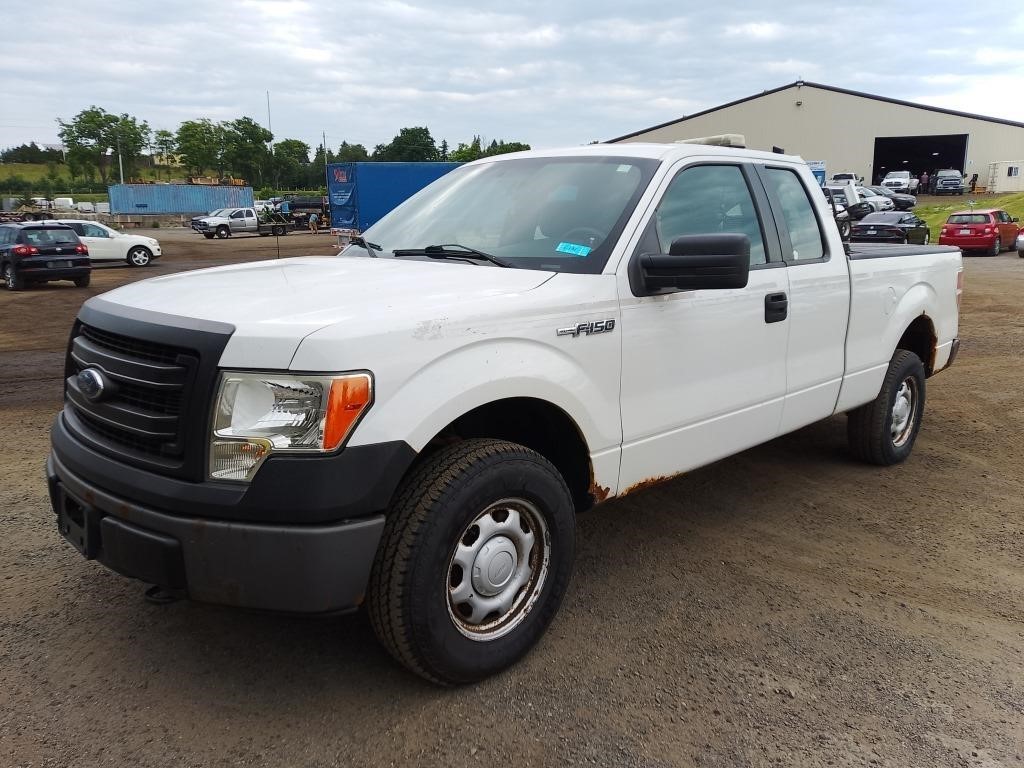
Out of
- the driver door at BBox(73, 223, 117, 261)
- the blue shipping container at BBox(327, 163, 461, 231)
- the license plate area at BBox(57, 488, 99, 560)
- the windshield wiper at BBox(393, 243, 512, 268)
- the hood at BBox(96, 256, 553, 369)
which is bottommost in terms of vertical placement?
the license plate area at BBox(57, 488, 99, 560)

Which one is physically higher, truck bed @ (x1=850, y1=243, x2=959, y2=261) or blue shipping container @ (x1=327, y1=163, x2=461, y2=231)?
blue shipping container @ (x1=327, y1=163, x2=461, y2=231)

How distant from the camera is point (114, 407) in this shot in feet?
8.63

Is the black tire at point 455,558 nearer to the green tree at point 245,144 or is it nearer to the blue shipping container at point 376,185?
the blue shipping container at point 376,185

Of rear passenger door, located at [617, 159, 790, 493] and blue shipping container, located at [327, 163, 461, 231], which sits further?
blue shipping container, located at [327, 163, 461, 231]

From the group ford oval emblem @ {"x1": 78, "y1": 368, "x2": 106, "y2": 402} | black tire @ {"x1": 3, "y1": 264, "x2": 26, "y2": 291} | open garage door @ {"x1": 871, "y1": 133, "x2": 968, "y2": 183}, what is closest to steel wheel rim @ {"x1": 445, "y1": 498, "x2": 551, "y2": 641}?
ford oval emblem @ {"x1": 78, "y1": 368, "x2": 106, "y2": 402}

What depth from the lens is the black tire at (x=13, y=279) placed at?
17391 mm

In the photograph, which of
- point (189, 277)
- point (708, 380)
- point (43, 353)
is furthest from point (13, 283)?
point (708, 380)

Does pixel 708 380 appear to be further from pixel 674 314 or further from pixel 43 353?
pixel 43 353

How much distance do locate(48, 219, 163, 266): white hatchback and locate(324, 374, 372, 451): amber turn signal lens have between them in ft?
82.1

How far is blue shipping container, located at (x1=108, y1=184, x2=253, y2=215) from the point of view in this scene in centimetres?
5372

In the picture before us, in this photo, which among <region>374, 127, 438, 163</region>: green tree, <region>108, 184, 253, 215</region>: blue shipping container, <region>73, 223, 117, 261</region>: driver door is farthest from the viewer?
<region>374, 127, 438, 163</region>: green tree

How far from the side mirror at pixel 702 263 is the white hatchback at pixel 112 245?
2485 centimetres

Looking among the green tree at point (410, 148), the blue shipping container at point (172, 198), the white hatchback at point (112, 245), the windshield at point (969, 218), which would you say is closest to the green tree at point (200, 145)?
the blue shipping container at point (172, 198)

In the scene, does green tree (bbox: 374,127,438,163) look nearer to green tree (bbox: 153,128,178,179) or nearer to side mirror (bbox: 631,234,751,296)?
green tree (bbox: 153,128,178,179)
